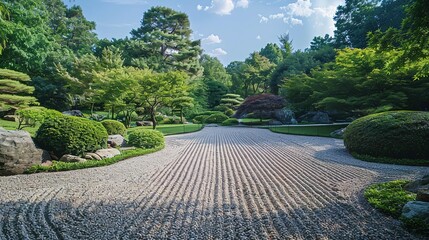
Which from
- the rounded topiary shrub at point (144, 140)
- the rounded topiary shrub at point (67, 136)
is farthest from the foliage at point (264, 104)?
the rounded topiary shrub at point (67, 136)

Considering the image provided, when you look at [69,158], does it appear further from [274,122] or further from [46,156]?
[274,122]

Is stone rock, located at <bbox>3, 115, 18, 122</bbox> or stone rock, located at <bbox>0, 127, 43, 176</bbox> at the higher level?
stone rock, located at <bbox>3, 115, 18, 122</bbox>

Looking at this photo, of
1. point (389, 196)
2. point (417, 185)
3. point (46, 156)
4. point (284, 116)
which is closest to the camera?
point (389, 196)

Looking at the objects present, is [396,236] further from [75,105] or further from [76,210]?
[75,105]

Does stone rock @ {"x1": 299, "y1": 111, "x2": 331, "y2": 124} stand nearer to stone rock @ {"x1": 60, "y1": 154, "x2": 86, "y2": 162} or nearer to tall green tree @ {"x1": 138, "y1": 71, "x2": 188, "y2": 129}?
tall green tree @ {"x1": 138, "y1": 71, "x2": 188, "y2": 129}

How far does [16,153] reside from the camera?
18.2ft

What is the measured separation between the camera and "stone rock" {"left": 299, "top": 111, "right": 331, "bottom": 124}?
1908 centimetres

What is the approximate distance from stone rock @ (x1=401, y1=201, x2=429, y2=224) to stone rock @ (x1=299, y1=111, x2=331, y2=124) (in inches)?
671

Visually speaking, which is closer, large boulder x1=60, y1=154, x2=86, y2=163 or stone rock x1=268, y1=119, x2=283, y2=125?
large boulder x1=60, y1=154, x2=86, y2=163

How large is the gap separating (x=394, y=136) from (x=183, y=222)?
6.85 metres

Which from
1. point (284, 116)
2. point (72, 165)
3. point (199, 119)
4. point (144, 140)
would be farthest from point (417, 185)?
point (199, 119)

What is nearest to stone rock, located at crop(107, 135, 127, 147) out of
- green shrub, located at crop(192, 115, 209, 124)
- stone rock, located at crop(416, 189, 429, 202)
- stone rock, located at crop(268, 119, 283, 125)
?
stone rock, located at crop(416, 189, 429, 202)

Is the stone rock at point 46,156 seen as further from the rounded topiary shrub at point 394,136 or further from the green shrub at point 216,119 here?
the green shrub at point 216,119

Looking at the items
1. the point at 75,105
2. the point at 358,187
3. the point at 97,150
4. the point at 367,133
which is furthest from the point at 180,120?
the point at 358,187
